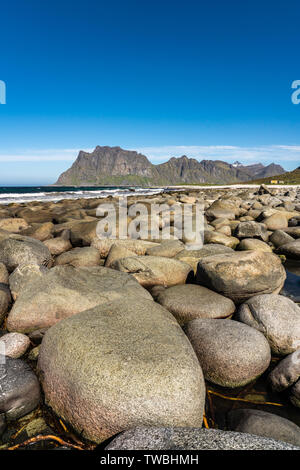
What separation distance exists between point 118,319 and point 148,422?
3.65 feet

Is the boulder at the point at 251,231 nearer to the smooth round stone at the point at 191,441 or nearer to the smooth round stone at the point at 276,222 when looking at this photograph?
the smooth round stone at the point at 276,222

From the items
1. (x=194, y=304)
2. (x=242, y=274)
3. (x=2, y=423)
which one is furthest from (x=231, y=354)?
(x=2, y=423)

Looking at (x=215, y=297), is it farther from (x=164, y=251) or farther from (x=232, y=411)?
(x=164, y=251)

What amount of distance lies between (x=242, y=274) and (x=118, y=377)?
2.74 m

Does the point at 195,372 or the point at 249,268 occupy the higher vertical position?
the point at 249,268

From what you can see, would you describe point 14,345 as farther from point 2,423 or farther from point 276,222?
point 276,222

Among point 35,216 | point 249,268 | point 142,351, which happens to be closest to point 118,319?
point 142,351

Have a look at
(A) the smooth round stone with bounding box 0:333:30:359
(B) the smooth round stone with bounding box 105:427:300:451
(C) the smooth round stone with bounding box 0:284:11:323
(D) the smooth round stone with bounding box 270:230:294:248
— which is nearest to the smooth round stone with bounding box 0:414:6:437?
(A) the smooth round stone with bounding box 0:333:30:359

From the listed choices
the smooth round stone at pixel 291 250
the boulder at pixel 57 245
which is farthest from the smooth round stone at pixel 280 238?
the boulder at pixel 57 245

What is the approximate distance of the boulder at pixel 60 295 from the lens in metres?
3.56
